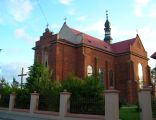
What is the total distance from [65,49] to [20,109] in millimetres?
13980

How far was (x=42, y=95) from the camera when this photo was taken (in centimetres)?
1839

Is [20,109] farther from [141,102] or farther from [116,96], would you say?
[141,102]

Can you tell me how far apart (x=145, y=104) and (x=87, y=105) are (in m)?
4.17

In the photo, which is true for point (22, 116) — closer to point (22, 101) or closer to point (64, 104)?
point (22, 101)

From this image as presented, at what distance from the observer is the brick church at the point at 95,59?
3180 cm

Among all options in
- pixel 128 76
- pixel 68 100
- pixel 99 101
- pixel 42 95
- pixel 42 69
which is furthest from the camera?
pixel 128 76

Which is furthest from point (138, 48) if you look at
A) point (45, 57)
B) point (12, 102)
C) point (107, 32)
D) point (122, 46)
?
point (12, 102)

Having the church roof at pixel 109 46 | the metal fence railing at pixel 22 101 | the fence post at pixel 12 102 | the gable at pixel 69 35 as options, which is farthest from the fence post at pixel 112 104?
the church roof at pixel 109 46

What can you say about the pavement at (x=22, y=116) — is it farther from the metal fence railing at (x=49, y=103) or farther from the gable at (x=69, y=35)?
the gable at (x=69, y=35)

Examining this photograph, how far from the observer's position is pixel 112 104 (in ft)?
39.2

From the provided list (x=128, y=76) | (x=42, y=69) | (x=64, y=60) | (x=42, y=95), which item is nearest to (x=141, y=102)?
(x=42, y=95)

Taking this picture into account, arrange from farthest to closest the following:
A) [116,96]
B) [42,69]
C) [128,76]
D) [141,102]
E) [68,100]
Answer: [128,76], [42,69], [68,100], [116,96], [141,102]

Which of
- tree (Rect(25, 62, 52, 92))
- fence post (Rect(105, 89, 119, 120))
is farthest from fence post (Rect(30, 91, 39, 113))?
fence post (Rect(105, 89, 119, 120))

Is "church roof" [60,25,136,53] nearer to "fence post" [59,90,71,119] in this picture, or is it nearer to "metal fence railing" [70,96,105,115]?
"fence post" [59,90,71,119]
